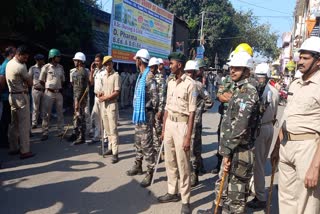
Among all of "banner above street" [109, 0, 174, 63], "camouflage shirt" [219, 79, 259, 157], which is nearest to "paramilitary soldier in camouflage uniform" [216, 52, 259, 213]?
"camouflage shirt" [219, 79, 259, 157]

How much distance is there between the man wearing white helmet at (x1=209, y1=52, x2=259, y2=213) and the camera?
3158 millimetres

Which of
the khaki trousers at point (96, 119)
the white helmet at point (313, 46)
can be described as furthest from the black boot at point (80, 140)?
the white helmet at point (313, 46)

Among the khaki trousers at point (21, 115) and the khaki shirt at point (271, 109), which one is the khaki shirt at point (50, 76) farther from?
the khaki shirt at point (271, 109)

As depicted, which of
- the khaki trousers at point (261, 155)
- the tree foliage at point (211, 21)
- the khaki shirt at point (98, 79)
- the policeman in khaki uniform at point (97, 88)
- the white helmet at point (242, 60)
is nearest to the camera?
the white helmet at point (242, 60)

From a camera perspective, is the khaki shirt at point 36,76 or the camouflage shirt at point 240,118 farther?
the khaki shirt at point 36,76

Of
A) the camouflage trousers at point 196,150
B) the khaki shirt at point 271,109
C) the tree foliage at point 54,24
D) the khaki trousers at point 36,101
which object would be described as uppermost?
the tree foliage at point 54,24

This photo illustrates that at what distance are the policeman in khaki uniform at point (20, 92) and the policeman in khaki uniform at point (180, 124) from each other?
3024mm

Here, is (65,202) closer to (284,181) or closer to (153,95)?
(153,95)

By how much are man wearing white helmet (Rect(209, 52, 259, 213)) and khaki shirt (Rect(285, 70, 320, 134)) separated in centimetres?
37

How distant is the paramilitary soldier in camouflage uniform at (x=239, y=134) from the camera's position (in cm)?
316

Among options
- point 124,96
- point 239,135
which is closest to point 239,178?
point 239,135

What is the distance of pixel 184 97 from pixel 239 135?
112 centimetres

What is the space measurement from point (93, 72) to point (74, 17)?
4.36 m

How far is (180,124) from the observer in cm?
410
